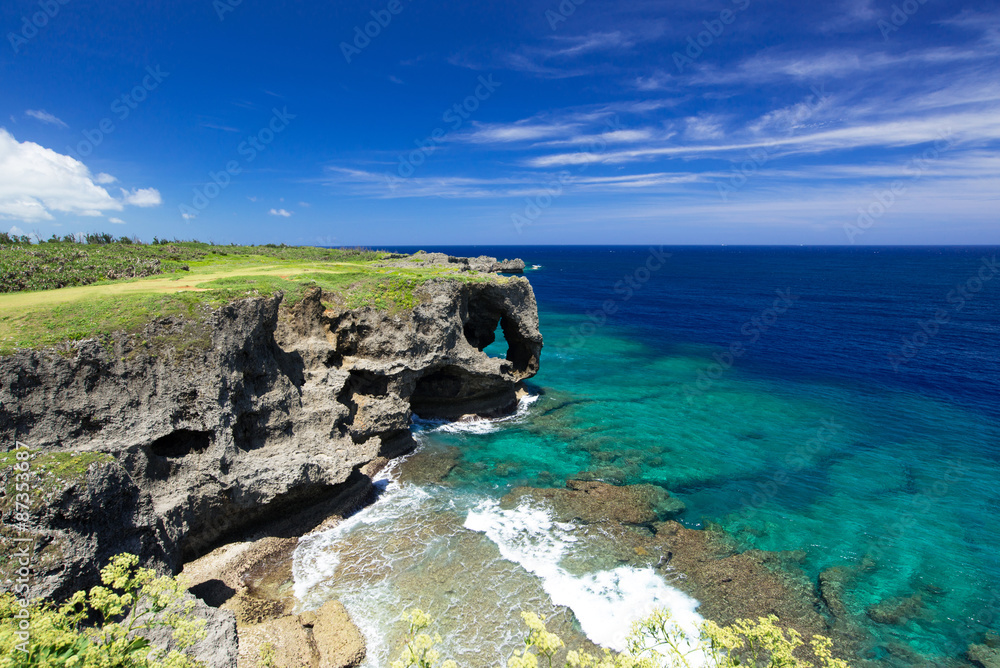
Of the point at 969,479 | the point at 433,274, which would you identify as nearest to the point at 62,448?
the point at 433,274

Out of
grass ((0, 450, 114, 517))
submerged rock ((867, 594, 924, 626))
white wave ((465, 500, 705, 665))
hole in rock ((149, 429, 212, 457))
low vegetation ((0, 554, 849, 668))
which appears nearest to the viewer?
low vegetation ((0, 554, 849, 668))

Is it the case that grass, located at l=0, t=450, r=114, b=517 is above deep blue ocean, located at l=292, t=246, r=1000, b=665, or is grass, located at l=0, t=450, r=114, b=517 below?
above

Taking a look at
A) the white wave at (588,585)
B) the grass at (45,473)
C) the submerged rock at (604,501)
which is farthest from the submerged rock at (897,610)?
the grass at (45,473)

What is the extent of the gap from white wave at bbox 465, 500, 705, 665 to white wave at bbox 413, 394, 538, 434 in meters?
9.98

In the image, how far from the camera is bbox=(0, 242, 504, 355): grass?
15.3 meters

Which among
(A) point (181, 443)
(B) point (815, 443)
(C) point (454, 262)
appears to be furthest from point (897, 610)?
(C) point (454, 262)

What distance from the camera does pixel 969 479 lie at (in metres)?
26.3

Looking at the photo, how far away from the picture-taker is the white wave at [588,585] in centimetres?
1616

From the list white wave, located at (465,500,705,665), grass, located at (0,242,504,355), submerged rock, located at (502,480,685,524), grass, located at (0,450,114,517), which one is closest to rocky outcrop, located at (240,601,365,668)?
white wave, located at (465,500,705,665)

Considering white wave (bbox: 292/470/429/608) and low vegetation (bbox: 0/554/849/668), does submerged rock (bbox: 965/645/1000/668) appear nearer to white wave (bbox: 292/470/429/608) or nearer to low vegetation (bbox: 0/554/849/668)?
low vegetation (bbox: 0/554/849/668)

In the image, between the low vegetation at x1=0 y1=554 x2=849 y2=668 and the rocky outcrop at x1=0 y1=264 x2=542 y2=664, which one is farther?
the rocky outcrop at x1=0 y1=264 x2=542 y2=664

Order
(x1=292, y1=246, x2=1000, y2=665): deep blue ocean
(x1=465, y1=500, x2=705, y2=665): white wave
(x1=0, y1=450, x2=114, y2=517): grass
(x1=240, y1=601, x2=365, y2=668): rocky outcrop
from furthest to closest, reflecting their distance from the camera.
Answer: (x1=292, y1=246, x2=1000, y2=665): deep blue ocean, (x1=465, y1=500, x2=705, y2=665): white wave, (x1=240, y1=601, x2=365, y2=668): rocky outcrop, (x1=0, y1=450, x2=114, y2=517): grass

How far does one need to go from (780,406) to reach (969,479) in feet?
39.6

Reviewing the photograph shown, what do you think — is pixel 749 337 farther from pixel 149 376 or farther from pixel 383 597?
pixel 149 376
